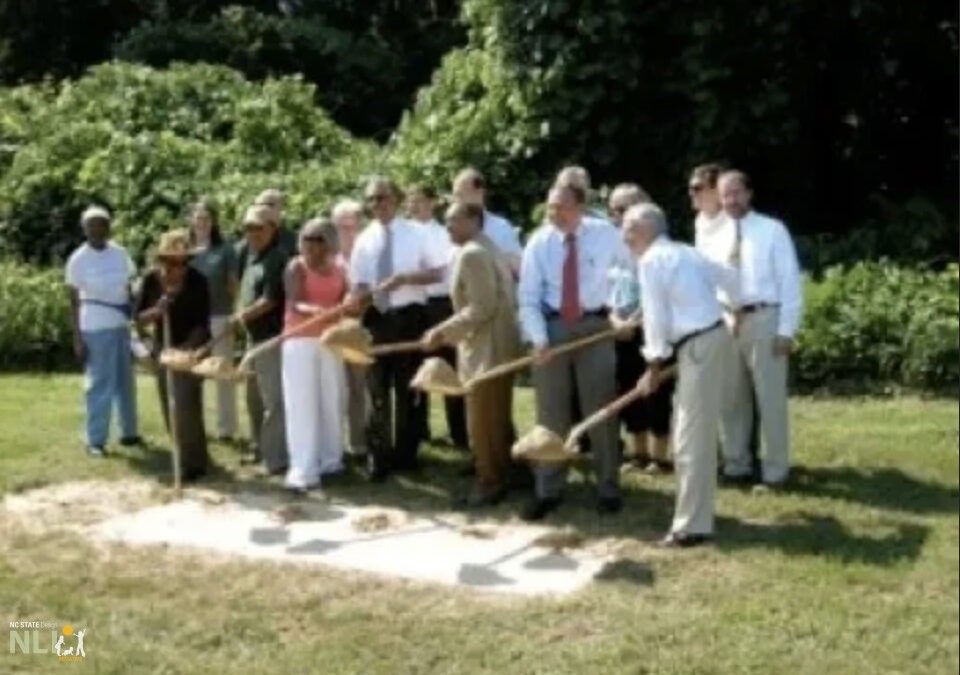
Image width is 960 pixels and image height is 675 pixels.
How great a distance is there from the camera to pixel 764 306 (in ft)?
32.4

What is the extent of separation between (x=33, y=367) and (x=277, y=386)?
5.80 meters

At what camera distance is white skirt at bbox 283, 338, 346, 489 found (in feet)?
34.3

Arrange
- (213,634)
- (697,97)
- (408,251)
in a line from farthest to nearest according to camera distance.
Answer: (697,97)
(408,251)
(213,634)

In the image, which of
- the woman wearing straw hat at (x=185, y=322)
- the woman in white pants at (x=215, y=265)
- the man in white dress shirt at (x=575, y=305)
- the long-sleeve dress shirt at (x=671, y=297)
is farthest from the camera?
the woman in white pants at (x=215, y=265)

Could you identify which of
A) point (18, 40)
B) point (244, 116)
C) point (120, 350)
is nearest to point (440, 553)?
point (120, 350)

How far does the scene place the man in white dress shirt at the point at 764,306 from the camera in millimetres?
9797

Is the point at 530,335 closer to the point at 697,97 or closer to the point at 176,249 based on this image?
the point at 176,249

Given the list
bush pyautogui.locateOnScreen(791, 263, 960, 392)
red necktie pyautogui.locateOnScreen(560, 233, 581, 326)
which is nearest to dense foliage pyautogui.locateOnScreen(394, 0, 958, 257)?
bush pyautogui.locateOnScreen(791, 263, 960, 392)

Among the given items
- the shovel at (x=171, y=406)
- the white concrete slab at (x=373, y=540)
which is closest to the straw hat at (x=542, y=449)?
the white concrete slab at (x=373, y=540)

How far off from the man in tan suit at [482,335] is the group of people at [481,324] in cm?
1

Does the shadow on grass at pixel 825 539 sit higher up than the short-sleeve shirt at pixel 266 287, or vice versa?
the short-sleeve shirt at pixel 266 287

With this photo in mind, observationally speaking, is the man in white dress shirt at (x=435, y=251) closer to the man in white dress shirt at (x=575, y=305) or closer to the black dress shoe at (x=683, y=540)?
the man in white dress shirt at (x=575, y=305)

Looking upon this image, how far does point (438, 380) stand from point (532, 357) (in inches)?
23.8

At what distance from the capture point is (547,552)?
884 centimetres
